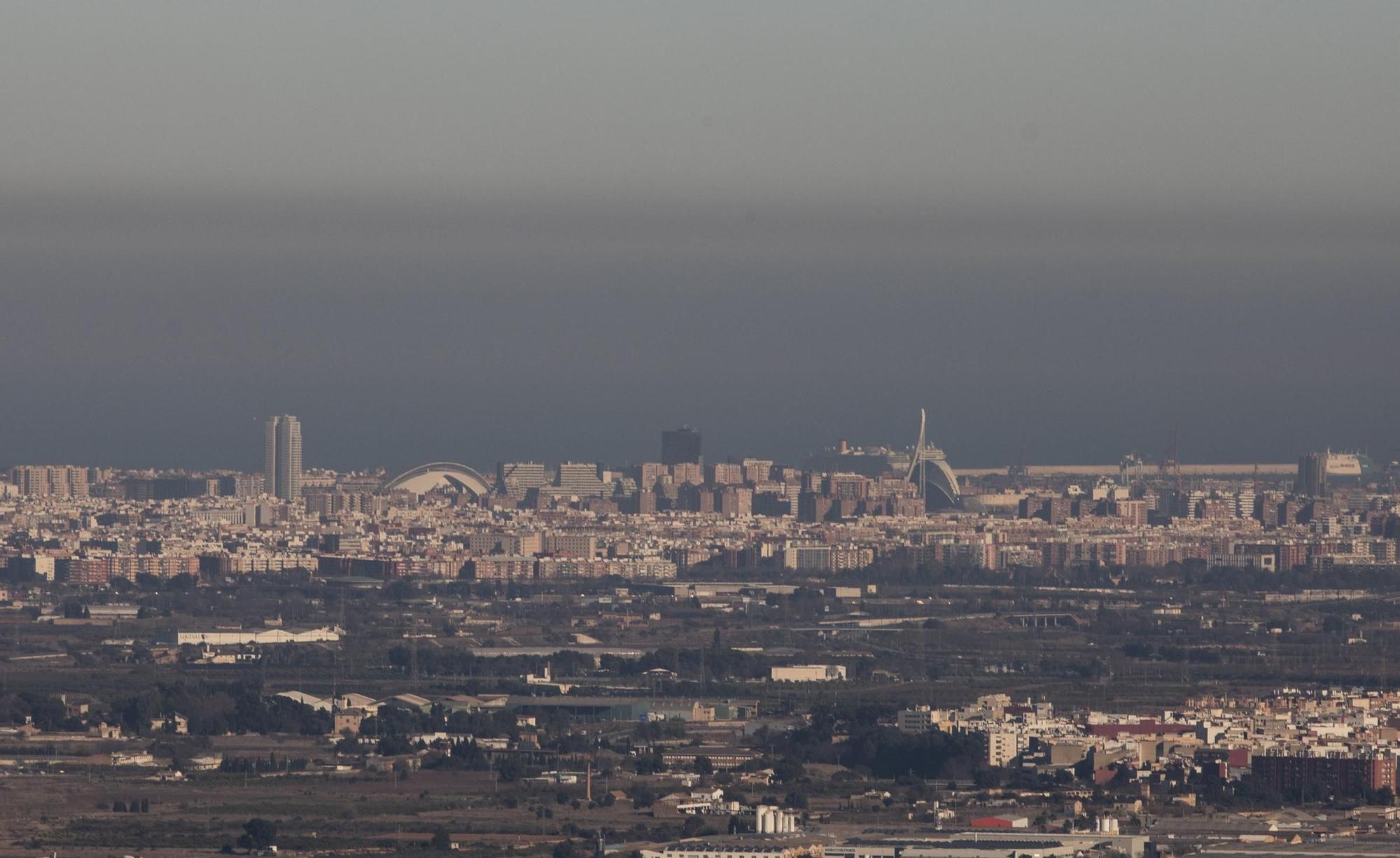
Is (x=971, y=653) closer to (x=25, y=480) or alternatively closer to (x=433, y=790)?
(x=433, y=790)

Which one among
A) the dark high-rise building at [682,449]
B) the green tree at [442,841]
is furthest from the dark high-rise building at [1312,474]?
the green tree at [442,841]

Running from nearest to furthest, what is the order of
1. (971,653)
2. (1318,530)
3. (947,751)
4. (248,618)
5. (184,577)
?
1. (947,751)
2. (971,653)
3. (248,618)
4. (184,577)
5. (1318,530)

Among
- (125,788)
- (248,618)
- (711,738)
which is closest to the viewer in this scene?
(125,788)

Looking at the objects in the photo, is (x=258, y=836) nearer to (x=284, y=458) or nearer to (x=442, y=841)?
(x=442, y=841)

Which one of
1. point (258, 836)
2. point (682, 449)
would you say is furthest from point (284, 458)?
point (258, 836)

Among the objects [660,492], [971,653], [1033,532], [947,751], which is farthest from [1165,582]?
[947,751]

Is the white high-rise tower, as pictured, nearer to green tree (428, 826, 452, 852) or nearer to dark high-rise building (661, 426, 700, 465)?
dark high-rise building (661, 426, 700, 465)
